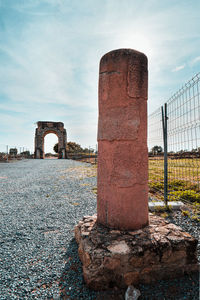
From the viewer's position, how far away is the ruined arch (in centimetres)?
2912

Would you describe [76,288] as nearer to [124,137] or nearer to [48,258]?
[48,258]

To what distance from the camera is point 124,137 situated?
2436 millimetres

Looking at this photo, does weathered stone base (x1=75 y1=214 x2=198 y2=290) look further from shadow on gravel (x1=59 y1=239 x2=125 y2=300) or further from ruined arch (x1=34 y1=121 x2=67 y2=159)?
ruined arch (x1=34 y1=121 x2=67 y2=159)

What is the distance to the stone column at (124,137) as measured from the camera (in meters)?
2.44

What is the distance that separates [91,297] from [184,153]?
370cm

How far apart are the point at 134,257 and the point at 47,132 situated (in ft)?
98.1

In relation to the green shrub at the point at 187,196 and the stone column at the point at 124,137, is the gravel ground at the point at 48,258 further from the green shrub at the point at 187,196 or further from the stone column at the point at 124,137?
the green shrub at the point at 187,196

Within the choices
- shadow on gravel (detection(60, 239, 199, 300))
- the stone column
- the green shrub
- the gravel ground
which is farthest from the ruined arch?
shadow on gravel (detection(60, 239, 199, 300))

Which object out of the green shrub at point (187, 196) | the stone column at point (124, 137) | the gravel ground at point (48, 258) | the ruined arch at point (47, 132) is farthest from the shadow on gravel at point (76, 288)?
the ruined arch at point (47, 132)

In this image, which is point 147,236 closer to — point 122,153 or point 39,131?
point 122,153

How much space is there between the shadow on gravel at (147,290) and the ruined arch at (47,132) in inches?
1109

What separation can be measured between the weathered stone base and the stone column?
303 millimetres

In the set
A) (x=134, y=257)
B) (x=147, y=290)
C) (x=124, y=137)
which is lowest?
(x=147, y=290)

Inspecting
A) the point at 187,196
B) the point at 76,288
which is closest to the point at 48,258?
the point at 76,288
